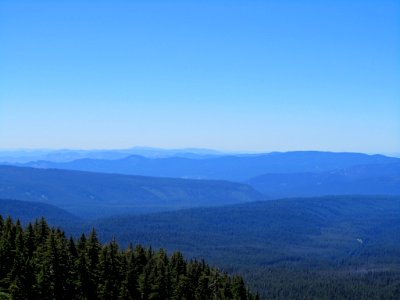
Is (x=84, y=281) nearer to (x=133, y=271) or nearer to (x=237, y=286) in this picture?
(x=133, y=271)

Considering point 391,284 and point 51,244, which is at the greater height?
point 51,244

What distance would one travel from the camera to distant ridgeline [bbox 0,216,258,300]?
170 feet

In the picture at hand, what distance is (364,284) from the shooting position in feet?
607

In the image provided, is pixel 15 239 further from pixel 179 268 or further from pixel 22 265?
pixel 179 268

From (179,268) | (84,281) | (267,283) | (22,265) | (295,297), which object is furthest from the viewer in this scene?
(267,283)

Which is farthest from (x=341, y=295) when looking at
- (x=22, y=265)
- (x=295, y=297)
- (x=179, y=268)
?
(x=22, y=265)

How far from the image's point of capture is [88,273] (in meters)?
58.0

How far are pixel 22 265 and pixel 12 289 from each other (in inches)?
218

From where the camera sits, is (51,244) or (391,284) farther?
(391,284)

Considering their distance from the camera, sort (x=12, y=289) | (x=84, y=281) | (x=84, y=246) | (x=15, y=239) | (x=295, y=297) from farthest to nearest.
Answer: (x=295, y=297) → (x=84, y=246) → (x=15, y=239) → (x=84, y=281) → (x=12, y=289)

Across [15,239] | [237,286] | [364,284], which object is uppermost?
[15,239]

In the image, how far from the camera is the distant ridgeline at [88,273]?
51.8 m

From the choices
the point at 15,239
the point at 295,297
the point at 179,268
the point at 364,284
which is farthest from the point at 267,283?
the point at 15,239

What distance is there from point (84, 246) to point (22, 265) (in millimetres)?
11969
